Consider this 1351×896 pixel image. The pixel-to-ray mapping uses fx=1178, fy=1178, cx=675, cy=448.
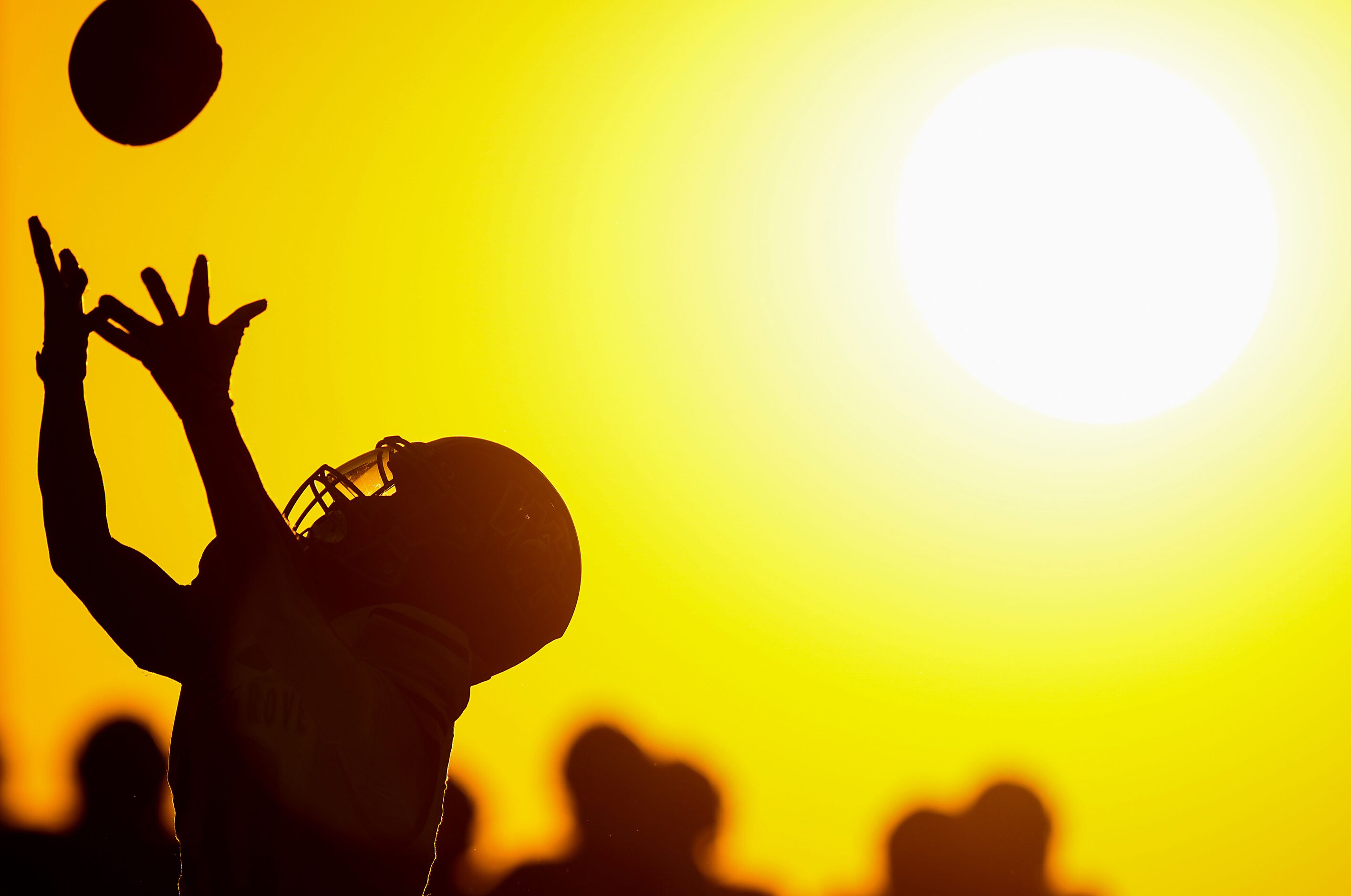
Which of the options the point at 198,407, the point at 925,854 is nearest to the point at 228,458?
the point at 198,407

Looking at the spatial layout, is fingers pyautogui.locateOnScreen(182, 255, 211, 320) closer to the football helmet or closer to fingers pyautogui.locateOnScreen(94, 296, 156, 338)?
fingers pyautogui.locateOnScreen(94, 296, 156, 338)

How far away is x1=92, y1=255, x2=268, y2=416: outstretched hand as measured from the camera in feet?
13.1

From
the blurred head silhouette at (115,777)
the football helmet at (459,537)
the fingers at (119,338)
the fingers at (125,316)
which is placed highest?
the fingers at (125,316)

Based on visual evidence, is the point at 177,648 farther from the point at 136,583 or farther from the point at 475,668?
the point at 475,668

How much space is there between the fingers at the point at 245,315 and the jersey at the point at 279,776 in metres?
0.93

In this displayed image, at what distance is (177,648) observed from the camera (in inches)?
187

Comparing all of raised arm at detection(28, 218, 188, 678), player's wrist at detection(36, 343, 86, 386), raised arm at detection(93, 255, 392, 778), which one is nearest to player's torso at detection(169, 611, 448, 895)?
raised arm at detection(93, 255, 392, 778)

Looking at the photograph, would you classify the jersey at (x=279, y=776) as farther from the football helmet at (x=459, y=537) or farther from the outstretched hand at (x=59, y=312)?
the outstretched hand at (x=59, y=312)

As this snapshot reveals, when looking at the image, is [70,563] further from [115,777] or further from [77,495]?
[115,777]

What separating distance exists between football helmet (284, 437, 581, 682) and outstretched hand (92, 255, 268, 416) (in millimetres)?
1698

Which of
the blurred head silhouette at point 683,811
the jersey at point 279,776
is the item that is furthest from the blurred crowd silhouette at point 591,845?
→ the jersey at point 279,776

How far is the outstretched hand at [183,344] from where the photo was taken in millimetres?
3986

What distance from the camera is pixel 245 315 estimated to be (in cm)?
422

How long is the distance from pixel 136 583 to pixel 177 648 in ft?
1.08
